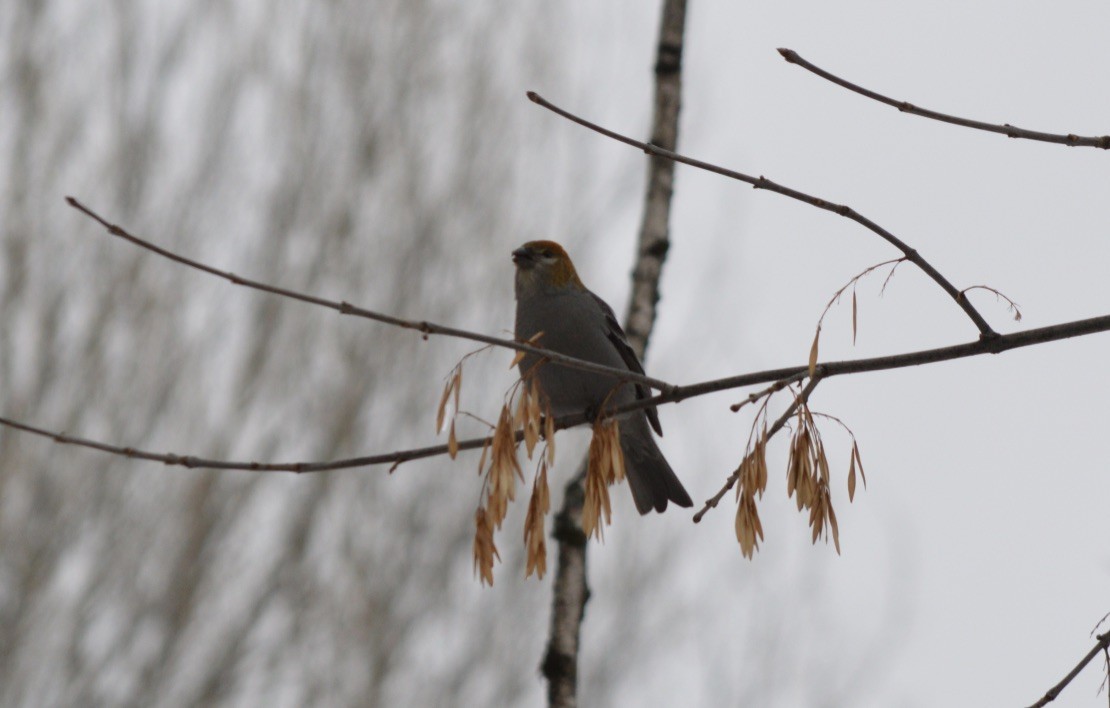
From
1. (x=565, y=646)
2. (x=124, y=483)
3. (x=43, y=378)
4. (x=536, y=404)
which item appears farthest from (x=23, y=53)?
(x=536, y=404)

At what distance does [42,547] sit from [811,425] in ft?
18.4

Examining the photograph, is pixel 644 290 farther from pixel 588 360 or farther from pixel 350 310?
pixel 350 310

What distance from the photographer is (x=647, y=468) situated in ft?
11.2

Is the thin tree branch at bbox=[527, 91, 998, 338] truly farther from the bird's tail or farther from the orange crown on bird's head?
the orange crown on bird's head

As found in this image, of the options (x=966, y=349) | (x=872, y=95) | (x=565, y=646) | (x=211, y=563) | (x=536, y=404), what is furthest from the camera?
(x=211, y=563)

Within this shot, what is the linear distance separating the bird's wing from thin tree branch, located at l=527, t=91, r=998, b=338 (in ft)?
5.09

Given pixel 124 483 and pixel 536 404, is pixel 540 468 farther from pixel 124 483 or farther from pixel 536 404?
pixel 124 483

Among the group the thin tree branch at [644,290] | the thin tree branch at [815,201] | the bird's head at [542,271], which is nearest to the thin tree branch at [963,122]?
the thin tree branch at [815,201]

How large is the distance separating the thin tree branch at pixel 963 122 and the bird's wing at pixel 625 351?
1659mm

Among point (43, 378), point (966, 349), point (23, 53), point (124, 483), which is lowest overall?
point (966, 349)

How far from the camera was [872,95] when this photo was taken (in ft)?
4.92

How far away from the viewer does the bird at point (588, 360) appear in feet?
10.6

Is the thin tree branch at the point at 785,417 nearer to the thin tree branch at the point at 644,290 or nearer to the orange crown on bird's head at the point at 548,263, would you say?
the thin tree branch at the point at 644,290

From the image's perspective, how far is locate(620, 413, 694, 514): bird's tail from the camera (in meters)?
3.37
